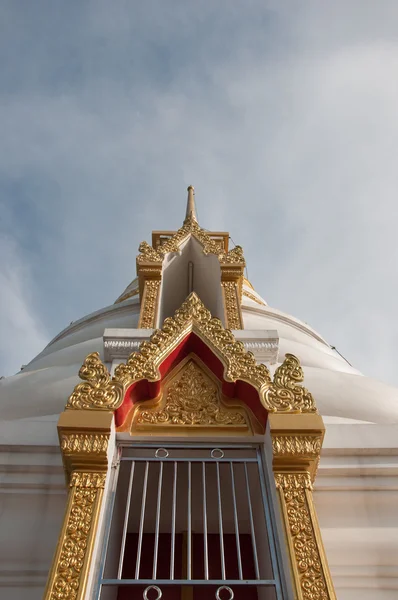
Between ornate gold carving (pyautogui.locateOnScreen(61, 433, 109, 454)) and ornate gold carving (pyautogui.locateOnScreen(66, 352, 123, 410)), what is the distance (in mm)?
255

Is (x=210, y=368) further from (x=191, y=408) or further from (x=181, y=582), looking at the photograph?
(x=181, y=582)

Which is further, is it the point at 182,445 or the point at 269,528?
the point at 182,445

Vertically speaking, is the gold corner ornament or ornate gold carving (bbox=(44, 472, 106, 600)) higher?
the gold corner ornament

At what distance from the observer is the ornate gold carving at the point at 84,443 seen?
361 centimetres

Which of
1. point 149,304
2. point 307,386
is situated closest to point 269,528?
point 307,386

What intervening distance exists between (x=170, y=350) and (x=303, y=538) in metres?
1.93

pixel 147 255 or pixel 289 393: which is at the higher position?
pixel 147 255

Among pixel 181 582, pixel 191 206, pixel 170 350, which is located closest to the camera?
pixel 181 582

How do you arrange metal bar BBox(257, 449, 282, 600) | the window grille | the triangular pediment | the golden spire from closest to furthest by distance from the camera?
1. metal bar BBox(257, 449, 282, 600)
2. the window grille
3. the triangular pediment
4. the golden spire

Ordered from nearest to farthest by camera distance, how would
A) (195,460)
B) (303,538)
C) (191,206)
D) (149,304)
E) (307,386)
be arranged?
(303,538) < (195,460) < (307,386) < (149,304) < (191,206)

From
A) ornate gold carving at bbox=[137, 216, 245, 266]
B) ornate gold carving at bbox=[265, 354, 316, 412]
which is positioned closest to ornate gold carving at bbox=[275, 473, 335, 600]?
ornate gold carving at bbox=[265, 354, 316, 412]

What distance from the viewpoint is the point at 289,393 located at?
4.07 meters

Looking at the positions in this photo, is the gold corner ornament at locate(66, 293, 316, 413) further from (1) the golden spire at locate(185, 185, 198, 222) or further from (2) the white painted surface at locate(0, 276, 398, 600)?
(1) the golden spire at locate(185, 185, 198, 222)

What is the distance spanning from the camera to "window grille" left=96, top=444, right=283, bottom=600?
389 centimetres
